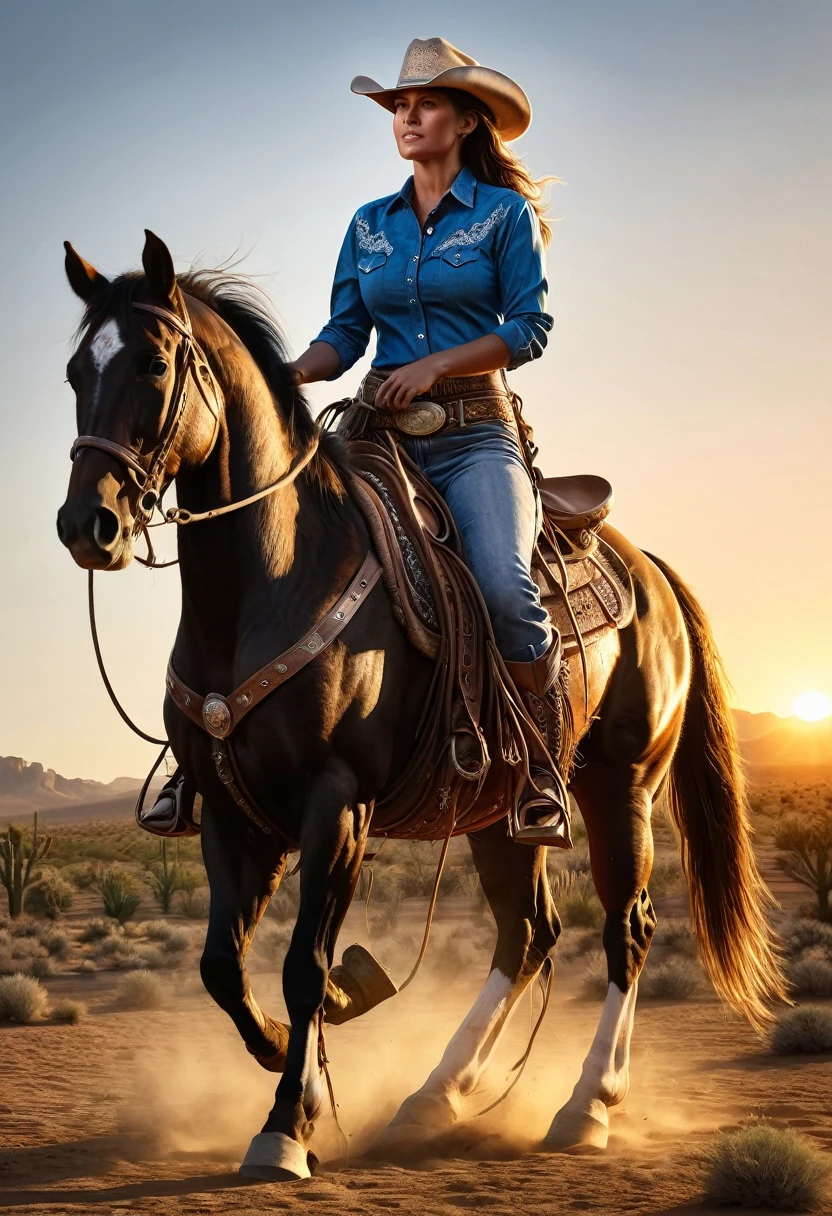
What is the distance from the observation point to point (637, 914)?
7090mm

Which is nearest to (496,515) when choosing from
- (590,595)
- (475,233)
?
(590,595)

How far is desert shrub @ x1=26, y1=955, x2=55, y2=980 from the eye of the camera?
15664mm

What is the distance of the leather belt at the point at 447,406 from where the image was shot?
20.1 feet

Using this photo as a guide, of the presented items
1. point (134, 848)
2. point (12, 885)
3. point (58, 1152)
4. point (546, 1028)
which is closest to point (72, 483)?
point (58, 1152)

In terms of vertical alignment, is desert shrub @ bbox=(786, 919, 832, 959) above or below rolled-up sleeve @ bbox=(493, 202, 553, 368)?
below

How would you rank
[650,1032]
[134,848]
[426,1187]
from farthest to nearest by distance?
1. [134,848]
2. [650,1032]
3. [426,1187]

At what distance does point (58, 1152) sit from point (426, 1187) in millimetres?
2005

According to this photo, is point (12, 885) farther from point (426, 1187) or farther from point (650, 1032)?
point (426, 1187)

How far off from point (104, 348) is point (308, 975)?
2418 millimetres

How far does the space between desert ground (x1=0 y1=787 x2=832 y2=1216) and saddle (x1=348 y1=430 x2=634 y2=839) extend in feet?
4.65

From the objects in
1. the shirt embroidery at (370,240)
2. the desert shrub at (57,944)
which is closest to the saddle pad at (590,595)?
the shirt embroidery at (370,240)

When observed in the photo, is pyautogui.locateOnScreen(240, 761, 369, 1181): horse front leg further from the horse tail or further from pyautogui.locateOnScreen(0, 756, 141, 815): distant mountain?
pyautogui.locateOnScreen(0, 756, 141, 815): distant mountain

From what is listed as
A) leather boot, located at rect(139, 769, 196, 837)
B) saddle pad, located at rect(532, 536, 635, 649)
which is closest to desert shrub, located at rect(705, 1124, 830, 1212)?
saddle pad, located at rect(532, 536, 635, 649)

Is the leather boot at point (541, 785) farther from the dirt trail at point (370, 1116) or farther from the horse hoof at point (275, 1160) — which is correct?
the horse hoof at point (275, 1160)
